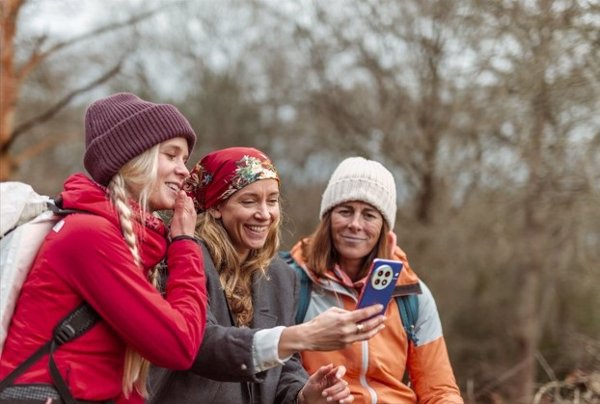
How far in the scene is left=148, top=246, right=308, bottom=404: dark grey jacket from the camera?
2.96 m

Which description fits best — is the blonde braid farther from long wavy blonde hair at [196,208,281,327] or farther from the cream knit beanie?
the cream knit beanie

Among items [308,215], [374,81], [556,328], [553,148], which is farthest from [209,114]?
[553,148]

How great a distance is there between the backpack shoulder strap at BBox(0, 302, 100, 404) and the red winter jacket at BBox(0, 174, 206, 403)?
0.02m

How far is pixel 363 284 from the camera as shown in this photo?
151 inches

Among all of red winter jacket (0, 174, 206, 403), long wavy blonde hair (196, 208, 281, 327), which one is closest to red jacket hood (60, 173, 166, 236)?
red winter jacket (0, 174, 206, 403)

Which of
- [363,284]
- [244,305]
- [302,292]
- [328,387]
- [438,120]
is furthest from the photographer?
[438,120]

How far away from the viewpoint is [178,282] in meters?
2.68

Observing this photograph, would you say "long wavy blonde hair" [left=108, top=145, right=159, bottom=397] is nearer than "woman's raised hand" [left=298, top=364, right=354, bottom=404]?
Yes

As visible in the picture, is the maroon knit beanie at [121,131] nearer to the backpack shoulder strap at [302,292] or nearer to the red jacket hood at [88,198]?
the red jacket hood at [88,198]

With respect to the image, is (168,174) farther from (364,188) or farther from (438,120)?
(438,120)

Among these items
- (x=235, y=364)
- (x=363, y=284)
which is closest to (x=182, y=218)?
(x=235, y=364)

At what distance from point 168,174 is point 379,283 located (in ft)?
2.88

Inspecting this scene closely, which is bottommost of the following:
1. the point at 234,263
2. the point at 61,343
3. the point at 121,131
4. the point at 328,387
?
the point at 328,387

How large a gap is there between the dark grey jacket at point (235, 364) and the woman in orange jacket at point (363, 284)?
1.14ft
